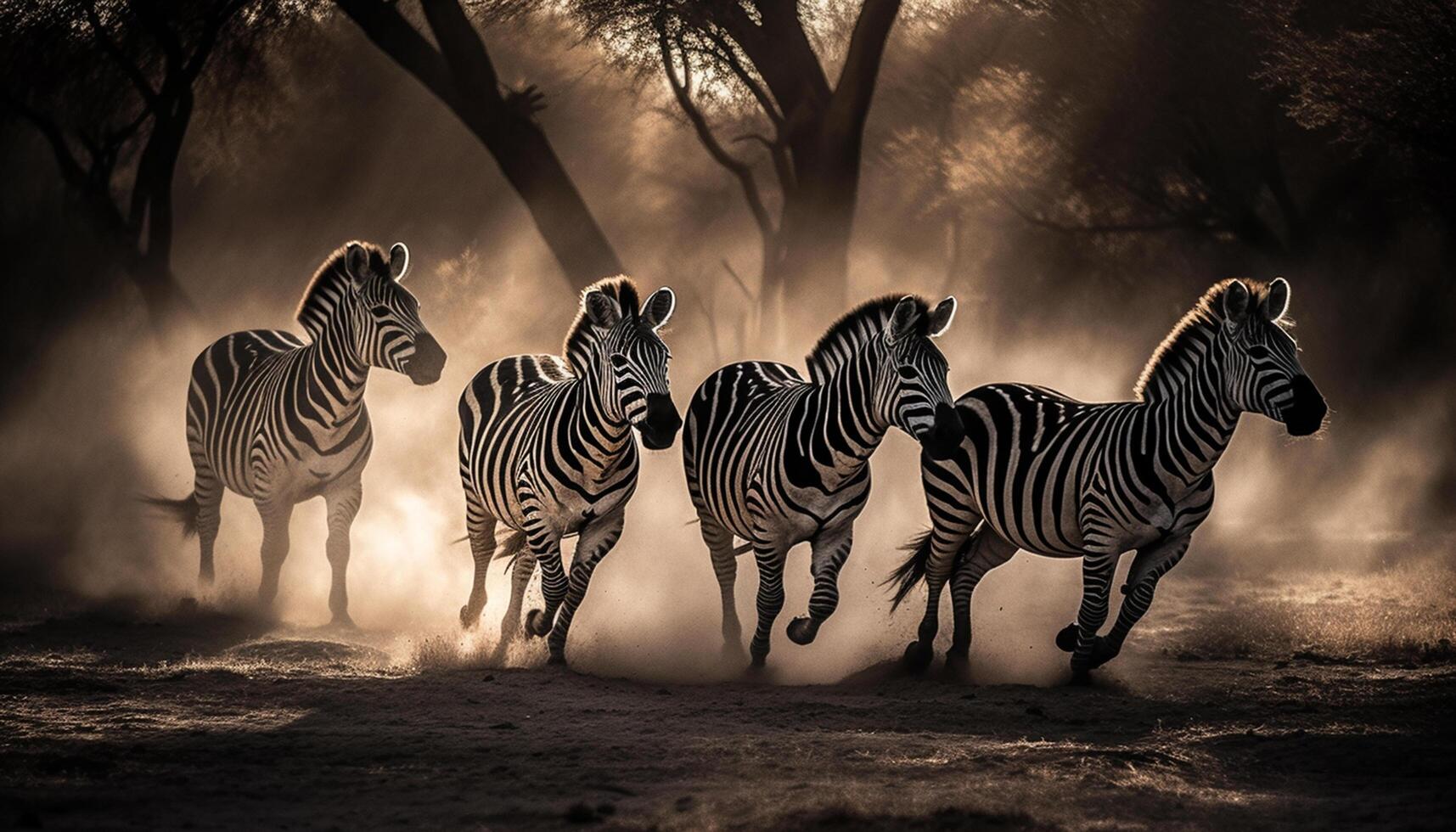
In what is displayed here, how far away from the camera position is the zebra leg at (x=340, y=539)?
1142 cm

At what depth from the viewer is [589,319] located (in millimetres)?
9586

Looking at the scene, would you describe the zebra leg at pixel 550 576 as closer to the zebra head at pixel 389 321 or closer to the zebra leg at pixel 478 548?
the zebra leg at pixel 478 548

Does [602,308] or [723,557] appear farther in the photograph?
[723,557]

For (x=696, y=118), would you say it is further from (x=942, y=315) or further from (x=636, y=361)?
(x=942, y=315)

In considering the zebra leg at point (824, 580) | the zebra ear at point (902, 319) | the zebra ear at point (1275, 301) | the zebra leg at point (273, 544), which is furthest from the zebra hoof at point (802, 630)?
the zebra leg at point (273, 544)

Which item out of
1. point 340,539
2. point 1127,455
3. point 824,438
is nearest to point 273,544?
point 340,539

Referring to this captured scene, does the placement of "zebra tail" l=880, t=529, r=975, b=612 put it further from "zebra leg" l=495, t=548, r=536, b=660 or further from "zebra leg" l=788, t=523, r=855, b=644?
"zebra leg" l=495, t=548, r=536, b=660

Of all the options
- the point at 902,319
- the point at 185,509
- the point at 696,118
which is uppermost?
the point at 696,118

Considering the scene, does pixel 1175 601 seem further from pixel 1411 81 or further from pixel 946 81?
pixel 946 81

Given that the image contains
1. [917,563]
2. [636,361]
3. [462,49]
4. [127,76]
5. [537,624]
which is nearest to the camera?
[636,361]

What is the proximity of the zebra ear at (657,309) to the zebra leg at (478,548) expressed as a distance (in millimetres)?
2234

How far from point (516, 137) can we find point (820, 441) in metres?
7.64

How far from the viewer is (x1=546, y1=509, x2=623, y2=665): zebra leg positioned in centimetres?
955

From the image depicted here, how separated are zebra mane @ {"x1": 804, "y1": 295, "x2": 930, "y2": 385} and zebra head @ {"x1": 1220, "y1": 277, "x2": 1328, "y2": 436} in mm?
1621
